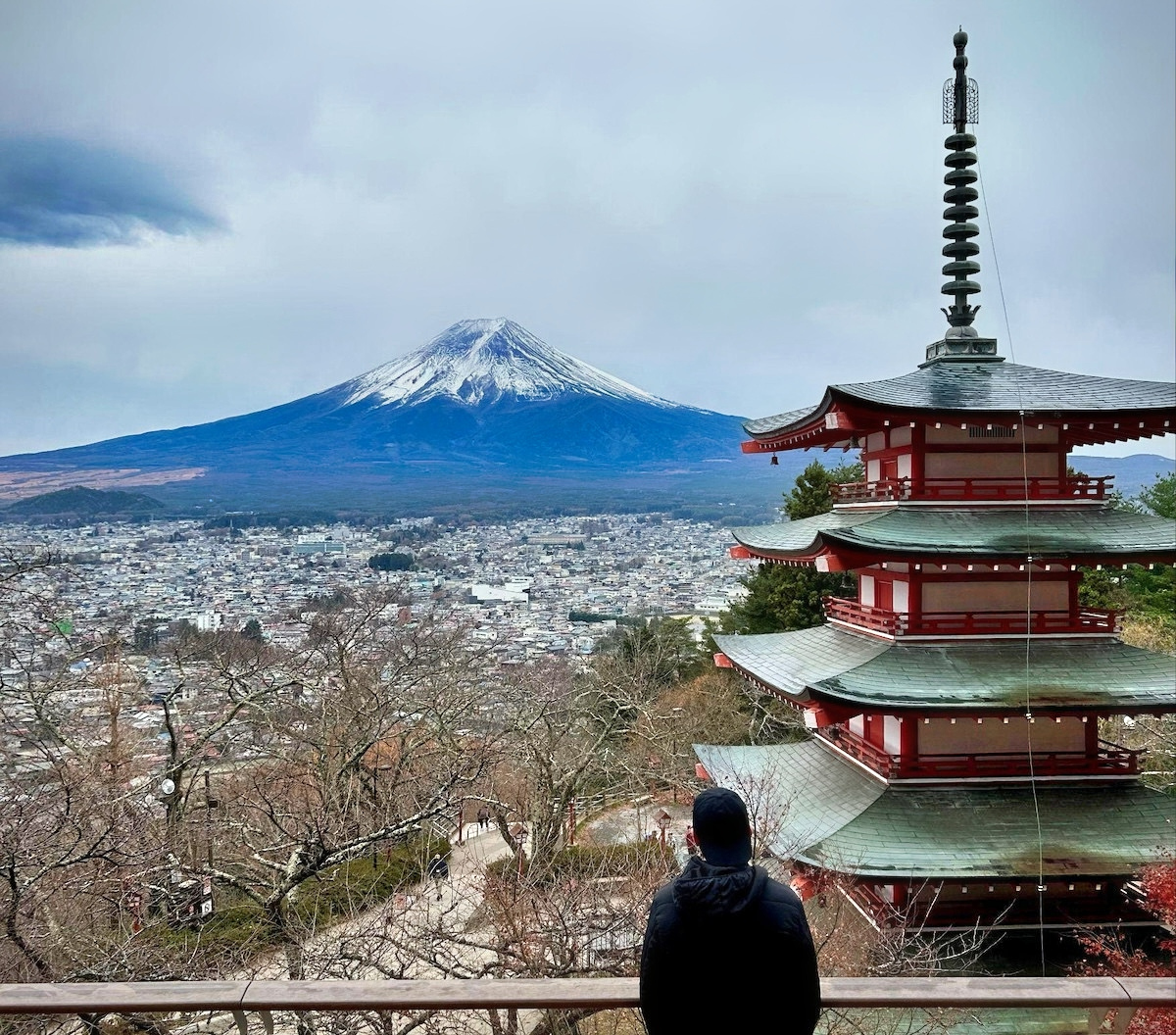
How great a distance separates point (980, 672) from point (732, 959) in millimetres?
7513

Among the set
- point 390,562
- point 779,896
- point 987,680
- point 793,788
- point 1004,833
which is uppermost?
point 779,896

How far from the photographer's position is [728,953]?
194 cm

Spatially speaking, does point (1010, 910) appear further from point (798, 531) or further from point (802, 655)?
point (798, 531)

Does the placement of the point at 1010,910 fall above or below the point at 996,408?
below

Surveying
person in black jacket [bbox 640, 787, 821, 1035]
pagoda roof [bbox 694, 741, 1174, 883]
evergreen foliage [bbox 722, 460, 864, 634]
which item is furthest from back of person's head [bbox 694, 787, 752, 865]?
evergreen foliage [bbox 722, 460, 864, 634]

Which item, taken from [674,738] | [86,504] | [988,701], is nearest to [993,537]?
[988,701]

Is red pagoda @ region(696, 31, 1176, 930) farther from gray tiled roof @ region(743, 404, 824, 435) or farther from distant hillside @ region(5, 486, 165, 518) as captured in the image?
distant hillside @ region(5, 486, 165, 518)

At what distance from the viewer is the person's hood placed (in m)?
1.94

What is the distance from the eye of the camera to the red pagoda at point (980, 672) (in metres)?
8.10

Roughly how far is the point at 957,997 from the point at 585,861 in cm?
1240

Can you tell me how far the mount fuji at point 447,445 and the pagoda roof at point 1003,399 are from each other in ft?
223

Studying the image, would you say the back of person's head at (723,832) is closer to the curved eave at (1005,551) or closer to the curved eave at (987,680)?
the curved eave at (987,680)

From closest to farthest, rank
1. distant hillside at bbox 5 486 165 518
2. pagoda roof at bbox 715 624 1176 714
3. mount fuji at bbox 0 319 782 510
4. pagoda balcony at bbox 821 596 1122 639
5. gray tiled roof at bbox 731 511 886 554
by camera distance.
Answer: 1. pagoda roof at bbox 715 624 1176 714
2. pagoda balcony at bbox 821 596 1122 639
3. gray tiled roof at bbox 731 511 886 554
4. distant hillside at bbox 5 486 165 518
5. mount fuji at bbox 0 319 782 510

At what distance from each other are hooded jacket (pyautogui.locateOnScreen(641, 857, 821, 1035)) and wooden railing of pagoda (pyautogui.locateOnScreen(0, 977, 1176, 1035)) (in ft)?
1.17
